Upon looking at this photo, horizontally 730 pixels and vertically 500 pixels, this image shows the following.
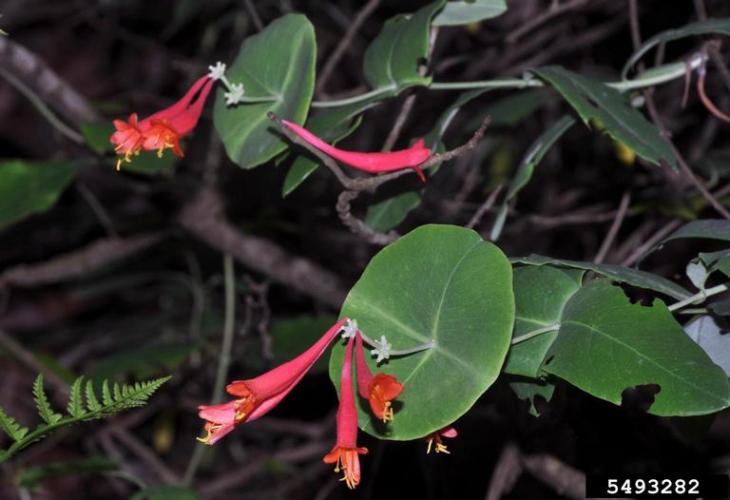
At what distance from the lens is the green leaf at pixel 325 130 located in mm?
1084

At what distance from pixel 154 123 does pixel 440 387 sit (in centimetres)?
47

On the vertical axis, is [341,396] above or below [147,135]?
below

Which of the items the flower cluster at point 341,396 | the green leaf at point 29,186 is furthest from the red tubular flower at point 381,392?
the green leaf at point 29,186

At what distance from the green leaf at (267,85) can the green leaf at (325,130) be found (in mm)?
34

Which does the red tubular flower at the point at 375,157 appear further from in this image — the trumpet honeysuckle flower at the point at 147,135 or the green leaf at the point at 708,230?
the green leaf at the point at 708,230

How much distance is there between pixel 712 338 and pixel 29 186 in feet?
4.03

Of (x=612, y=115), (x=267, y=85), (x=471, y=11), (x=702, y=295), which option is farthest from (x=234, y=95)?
(x=702, y=295)

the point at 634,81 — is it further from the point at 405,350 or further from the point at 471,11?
the point at 405,350

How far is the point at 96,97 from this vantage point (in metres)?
3.33

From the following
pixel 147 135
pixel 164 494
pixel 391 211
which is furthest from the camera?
pixel 164 494

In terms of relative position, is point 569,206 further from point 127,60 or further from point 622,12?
point 127,60

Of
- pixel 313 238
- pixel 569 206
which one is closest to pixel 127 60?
pixel 313 238

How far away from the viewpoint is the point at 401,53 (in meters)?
1.18

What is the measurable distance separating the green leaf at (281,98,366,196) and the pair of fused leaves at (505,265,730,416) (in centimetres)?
28
